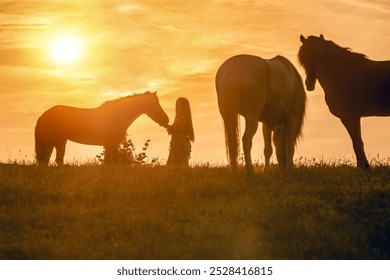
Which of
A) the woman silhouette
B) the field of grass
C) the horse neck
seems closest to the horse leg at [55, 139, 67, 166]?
the horse neck

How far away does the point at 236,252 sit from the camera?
Result: 1017 centimetres

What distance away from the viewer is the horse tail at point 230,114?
15.2 m

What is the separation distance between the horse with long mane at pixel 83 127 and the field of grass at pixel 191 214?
187 inches

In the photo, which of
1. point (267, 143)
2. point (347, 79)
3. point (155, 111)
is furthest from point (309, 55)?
point (155, 111)

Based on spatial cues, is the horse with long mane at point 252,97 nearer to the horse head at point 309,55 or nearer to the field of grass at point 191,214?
the field of grass at point 191,214

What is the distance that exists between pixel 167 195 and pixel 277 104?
435 centimetres

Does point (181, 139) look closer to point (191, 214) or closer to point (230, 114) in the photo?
point (230, 114)

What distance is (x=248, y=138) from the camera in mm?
15211

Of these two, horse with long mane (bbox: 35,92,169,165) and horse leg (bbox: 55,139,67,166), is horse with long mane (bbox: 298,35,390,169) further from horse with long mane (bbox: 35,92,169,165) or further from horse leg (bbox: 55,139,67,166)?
horse leg (bbox: 55,139,67,166)

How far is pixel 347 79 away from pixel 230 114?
4681mm

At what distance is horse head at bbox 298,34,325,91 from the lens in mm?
18922

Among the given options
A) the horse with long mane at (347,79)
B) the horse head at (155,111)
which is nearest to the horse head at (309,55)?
the horse with long mane at (347,79)

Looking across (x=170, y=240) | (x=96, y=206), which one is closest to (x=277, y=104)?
(x=96, y=206)

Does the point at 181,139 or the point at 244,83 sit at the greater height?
the point at 244,83
